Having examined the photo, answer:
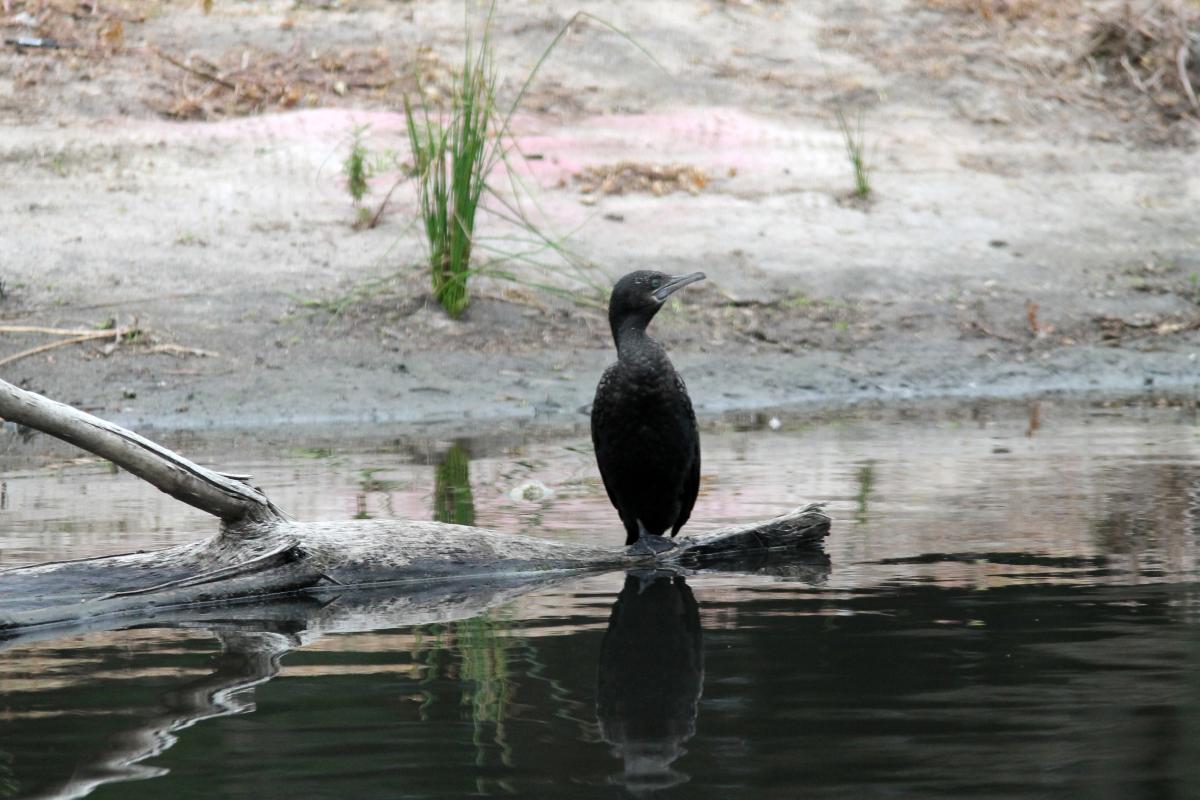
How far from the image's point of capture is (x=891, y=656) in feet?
12.6

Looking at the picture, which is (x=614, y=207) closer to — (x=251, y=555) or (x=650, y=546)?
(x=650, y=546)

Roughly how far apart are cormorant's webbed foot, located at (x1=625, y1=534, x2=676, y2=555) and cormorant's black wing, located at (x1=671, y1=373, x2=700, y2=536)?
21cm

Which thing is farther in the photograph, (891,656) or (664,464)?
(664,464)

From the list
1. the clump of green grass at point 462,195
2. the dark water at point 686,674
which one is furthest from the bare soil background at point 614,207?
the dark water at point 686,674

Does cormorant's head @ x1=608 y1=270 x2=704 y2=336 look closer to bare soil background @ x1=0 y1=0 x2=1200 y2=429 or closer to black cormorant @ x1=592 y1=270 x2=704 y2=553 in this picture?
black cormorant @ x1=592 y1=270 x2=704 y2=553

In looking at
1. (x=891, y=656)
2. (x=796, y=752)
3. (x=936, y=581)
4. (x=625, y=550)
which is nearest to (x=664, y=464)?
(x=625, y=550)

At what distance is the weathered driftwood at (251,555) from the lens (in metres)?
4.48

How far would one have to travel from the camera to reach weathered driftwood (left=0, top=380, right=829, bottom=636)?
4.48 meters

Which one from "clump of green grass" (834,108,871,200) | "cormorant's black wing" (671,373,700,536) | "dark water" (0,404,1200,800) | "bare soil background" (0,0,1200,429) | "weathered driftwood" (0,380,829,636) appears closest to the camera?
"dark water" (0,404,1200,800)

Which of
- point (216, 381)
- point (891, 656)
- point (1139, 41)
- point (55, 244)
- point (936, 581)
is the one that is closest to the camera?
point (891, 656)

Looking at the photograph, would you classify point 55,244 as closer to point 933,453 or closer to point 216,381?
point 216,381

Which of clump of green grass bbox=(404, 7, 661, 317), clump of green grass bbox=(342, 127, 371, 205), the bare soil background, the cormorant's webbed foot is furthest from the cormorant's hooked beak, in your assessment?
clump of green grass bbox=(342, 127, 371, 205)

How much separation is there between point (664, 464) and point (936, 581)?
102cm

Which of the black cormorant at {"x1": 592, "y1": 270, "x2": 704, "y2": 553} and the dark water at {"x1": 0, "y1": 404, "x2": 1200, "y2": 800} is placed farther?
the black cormorant at {"x1": 592, "y1": 270, "x2": 704, "y2": 553}
